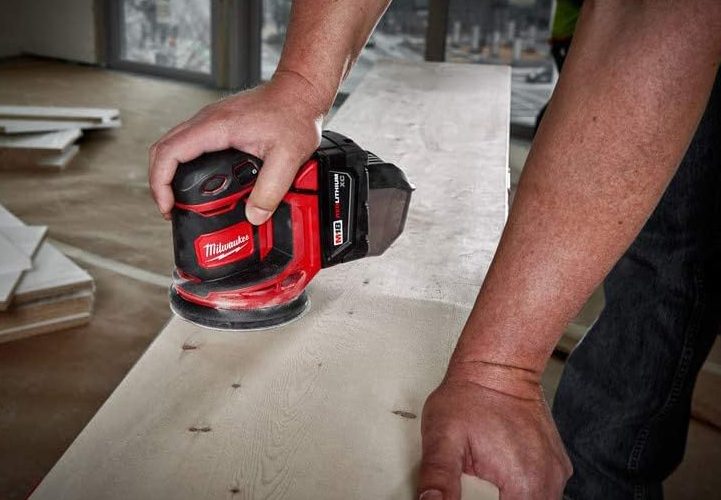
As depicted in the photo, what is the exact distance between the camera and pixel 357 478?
1.07 meters

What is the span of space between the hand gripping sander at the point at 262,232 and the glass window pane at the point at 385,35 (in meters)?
4.34

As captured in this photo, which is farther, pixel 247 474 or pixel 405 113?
pixel 405 113

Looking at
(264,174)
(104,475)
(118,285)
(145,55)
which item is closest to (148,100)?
(145,55)

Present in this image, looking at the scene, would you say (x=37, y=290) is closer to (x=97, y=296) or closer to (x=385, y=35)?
(x=97, y=296)

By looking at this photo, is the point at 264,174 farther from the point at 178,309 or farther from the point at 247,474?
the point at 247,474

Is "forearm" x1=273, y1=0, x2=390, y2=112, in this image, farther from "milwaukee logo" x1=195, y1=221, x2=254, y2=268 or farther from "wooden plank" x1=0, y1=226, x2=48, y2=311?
"wooden plank" x1=0, y1=226, x2=48, y2=311

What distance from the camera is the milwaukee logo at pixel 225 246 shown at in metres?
1.38

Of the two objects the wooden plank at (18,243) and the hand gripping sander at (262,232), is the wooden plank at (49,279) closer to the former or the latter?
the wooden plank at (18,243)

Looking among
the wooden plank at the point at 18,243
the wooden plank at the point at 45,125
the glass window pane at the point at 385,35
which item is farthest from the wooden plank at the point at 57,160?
the glass window pane at the point at 385,35

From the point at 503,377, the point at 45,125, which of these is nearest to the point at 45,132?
the point at 45,125

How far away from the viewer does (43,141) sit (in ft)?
13.8

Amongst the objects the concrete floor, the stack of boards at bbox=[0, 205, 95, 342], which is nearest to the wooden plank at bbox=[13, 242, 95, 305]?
the stack of boards at bbox=[0, 205, 95, 342]

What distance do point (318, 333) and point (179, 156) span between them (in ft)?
1.27

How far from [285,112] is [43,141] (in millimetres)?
3157
